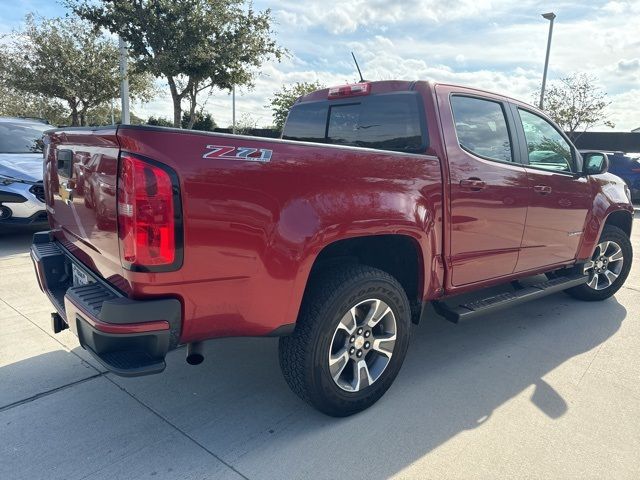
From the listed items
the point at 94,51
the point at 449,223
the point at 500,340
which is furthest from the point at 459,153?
the point at 94,51

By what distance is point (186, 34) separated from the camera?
1173 centimetres

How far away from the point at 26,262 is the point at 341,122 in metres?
4.18

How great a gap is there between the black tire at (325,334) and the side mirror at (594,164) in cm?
261

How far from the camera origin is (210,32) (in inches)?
475

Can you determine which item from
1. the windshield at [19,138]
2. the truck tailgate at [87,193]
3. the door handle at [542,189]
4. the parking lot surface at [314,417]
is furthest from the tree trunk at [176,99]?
the door handle at [542,189]

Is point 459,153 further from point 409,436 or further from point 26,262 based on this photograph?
point 26,262

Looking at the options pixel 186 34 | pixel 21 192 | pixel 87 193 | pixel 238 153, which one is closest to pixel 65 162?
pixel 87 193

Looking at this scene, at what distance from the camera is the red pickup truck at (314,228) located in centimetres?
199

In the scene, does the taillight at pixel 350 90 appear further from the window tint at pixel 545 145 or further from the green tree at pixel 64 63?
the green tree at pixel 64 63

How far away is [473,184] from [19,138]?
23.7 ft

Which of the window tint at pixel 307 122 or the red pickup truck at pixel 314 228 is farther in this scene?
the window tint at pixel 307 122

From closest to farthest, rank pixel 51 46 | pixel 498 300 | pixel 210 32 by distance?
pixel 498 300 < pixel 210 32 < pixel 51 46

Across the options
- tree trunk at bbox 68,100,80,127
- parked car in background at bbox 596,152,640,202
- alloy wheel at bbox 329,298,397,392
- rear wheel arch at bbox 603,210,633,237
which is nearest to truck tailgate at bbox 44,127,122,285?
alloy wheel at bbox 329,298,397,392

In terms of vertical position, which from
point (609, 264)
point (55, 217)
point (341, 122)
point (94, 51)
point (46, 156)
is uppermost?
point (94, 51)
